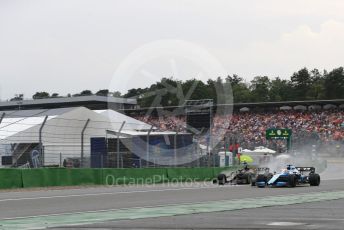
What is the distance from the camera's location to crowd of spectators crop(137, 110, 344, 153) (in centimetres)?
6009

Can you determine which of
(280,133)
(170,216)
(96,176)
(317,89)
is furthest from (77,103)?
(170,216)

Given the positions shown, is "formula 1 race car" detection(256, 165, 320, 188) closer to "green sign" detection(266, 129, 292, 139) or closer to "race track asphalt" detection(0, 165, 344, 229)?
"race track asphalt" detection(0, 165, 344, 229)

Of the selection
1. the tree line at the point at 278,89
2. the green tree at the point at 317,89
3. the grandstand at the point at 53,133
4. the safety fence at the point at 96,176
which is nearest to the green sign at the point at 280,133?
the grandstand at the point at 53,133

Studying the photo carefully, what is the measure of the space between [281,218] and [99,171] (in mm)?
15541

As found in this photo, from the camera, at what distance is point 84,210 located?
13.6 m

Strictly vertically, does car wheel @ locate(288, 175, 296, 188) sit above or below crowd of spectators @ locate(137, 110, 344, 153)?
below

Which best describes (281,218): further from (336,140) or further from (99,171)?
(336,140)

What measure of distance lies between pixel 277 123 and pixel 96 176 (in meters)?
44.2

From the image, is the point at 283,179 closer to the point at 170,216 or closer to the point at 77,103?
the point at 170,216

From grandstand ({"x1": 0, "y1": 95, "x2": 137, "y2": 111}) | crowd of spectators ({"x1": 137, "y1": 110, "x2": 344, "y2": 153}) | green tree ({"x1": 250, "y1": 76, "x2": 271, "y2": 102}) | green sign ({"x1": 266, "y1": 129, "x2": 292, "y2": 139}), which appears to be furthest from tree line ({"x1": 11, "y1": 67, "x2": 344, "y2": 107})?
green sign ({"x1": 266, "y1": 129, "x2": 292, "y2": 139})

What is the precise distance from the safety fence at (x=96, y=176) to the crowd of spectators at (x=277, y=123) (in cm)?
2671

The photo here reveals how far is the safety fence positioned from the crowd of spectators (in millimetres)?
26710

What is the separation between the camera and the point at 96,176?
25906 millimetres

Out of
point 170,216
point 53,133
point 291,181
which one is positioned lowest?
point 170,216
